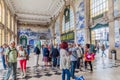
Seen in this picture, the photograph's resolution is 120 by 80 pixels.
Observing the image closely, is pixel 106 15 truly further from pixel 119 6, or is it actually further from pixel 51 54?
pixel 51 54

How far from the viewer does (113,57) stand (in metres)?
13.3

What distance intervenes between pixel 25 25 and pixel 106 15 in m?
30.6

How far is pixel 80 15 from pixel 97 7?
319cm

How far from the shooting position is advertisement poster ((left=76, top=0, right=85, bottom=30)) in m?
19.0

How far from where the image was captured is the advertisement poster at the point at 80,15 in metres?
19.0

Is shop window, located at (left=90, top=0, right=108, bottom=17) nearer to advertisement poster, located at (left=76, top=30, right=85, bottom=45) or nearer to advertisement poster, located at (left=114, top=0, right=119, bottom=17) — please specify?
advertisement poster, located at (left=114, top=0, right=119, bottom=17)

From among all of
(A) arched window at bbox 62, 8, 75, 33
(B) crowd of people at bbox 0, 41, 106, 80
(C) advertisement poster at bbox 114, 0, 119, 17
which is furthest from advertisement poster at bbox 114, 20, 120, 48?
(A) arched window at bbox 62, 8, 75, 33

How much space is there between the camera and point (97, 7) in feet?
54.9

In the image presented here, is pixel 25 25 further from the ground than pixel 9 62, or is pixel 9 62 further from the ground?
pixel 25 25

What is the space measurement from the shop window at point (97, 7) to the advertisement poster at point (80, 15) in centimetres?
133

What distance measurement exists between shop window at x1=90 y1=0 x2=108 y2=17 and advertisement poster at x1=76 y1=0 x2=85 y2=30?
4.35 ft

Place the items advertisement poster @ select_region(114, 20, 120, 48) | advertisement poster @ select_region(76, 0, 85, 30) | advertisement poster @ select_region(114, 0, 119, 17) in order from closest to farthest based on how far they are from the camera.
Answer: advertisement poster @ select_region(114, 20, 120, 48), advertisement poster @ select_region(114, 0, 119, 17), advertisement poster @ select_region(76, 0, 85, 30)

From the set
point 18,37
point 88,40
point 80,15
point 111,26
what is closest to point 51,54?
point 111,26

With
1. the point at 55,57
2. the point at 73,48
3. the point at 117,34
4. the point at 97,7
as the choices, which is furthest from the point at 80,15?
the point at 73,48
